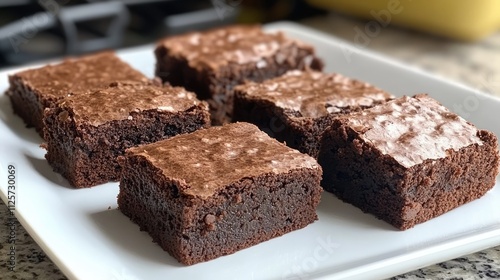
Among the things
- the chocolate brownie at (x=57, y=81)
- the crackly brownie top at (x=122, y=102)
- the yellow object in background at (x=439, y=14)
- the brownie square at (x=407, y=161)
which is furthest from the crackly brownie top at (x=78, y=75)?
the yellow object in background at (x=439, y=14)

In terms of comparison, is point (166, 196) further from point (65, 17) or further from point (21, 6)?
point (21, 6)

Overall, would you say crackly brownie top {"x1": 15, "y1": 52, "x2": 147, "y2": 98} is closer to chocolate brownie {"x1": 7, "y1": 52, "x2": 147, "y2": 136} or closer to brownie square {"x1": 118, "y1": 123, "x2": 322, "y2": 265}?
chocolate brownie {"x1": 7, "y1": 52, "x2": 147, "y2": 136}

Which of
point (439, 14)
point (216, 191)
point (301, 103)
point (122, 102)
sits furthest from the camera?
point (439, 14)

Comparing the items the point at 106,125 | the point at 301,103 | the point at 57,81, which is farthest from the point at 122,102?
the point at 301,103

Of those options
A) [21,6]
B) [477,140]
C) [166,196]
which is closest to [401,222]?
[477,140]

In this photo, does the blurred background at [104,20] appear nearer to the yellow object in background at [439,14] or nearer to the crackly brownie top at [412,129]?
the yellow object in background at [439,14]

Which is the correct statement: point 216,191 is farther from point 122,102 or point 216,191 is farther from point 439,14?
point 439,14
